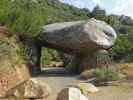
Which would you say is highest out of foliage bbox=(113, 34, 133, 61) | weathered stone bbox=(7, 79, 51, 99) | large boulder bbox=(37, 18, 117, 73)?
large boulder bbox=(37, 18, 117, 73)

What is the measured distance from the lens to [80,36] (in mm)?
22250

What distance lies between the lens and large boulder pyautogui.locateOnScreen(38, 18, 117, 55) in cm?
2220

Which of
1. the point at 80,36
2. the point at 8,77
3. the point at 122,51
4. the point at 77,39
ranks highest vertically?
the point at 80,36

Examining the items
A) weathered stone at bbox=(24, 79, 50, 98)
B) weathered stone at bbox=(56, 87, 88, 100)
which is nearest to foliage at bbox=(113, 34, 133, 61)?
weathered stone at bbox=(24, 79, 50, 98)

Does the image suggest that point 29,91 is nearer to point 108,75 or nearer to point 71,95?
point 71,95

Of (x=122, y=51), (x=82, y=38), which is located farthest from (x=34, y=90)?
(x=122, y=51)

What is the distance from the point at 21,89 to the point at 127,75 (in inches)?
269

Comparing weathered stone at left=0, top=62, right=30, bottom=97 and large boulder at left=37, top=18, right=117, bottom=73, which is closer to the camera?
weathered stone at left=0, top=62, right=30, bottom=97

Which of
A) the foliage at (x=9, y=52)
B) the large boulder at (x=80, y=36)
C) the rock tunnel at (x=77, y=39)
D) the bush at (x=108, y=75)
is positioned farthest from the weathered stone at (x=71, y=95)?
the large boulder at (x=80, y=36)

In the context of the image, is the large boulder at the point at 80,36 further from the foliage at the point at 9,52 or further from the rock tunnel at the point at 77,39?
the foliage at the point at 9,52

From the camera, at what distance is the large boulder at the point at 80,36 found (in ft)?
72.8

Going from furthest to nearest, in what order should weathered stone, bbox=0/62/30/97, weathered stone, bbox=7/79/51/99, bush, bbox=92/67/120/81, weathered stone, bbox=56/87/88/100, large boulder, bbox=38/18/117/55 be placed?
1. large boulder, bbox=38/18/117/55
2. bush, bbox=92/67/120/81
3. weathered stone, bbox=0/62/30/97
4. weathered stone, bbox=7/79/51/99
5. weathered stone, bbox=56/87/88/100

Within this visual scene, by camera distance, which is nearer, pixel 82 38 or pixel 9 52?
pixel 9 52

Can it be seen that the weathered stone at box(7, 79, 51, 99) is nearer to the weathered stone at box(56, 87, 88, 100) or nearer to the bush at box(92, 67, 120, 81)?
the weathered stone at box(56, 87, 88, 100)
